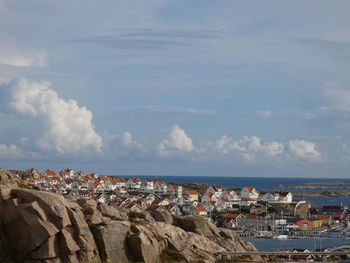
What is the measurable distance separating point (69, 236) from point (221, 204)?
120189 mm

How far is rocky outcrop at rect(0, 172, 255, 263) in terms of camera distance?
24562 mm

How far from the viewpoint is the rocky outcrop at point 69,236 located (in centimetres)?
2456

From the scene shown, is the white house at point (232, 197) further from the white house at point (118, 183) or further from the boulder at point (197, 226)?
the boulder at point (197, 226)

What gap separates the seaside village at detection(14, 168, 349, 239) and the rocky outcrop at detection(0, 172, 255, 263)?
70130 millimetres

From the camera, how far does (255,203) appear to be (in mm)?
150125

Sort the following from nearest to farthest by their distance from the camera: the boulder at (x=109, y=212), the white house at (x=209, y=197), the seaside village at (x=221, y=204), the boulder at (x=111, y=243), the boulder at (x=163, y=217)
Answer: the boulder at (x=111, y=243), the boulder at (x=109, y=212), the boulder at (x=163, y=217), the seaside village at (x=221, y=204), the white house at (x=209, y=197)

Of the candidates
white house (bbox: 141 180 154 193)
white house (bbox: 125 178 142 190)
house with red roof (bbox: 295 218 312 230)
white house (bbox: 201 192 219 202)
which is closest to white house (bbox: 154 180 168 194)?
white house (bbox: 141 180 154 193)

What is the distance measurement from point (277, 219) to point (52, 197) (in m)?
104

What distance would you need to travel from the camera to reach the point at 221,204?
14388 cm

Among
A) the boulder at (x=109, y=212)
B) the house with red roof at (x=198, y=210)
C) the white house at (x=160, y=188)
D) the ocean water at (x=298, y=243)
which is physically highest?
the boulder at (x=109, y=212)

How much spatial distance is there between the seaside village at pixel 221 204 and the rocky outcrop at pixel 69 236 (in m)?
70.1

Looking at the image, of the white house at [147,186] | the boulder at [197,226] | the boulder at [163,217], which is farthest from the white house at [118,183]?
the boulder at [197,226]

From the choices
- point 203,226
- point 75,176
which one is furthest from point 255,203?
point 203,226

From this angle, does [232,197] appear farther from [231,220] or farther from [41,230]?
[41,230]
